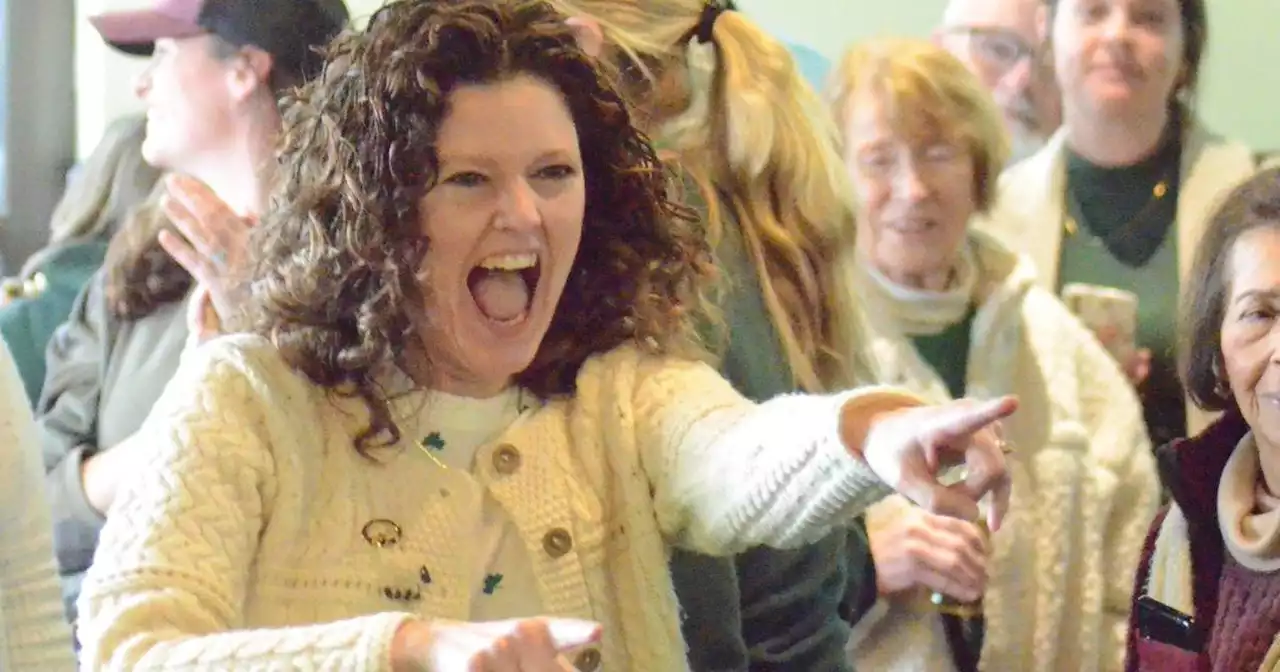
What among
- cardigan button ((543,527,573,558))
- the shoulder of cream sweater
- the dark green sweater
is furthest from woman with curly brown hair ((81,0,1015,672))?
the dark green sweater

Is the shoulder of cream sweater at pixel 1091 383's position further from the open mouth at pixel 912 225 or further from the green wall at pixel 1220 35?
the green wall at pixel 1220 35

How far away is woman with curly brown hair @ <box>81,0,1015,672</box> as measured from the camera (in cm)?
84

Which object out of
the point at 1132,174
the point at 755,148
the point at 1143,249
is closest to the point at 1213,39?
the point at 1132,174

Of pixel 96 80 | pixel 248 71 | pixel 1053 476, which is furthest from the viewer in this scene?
pixel 96 80

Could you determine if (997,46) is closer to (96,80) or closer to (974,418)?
(96,80)

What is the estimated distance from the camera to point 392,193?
90cm

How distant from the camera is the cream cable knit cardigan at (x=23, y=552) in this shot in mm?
1037

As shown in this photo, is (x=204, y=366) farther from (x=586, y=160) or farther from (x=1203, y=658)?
(x=1203, y=658)

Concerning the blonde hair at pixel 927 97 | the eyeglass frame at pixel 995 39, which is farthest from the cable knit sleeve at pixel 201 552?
the eyeglass frame at pixel 995 39

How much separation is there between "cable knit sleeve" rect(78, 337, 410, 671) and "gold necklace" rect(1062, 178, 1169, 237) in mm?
1435

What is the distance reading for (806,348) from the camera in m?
1.27

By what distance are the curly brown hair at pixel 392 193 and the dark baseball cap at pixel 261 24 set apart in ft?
1.75

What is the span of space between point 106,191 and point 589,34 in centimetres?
103

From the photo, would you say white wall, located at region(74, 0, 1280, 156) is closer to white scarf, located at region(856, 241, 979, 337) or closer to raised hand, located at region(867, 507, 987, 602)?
white scarf, located at region(856, 241, 979, 337)
